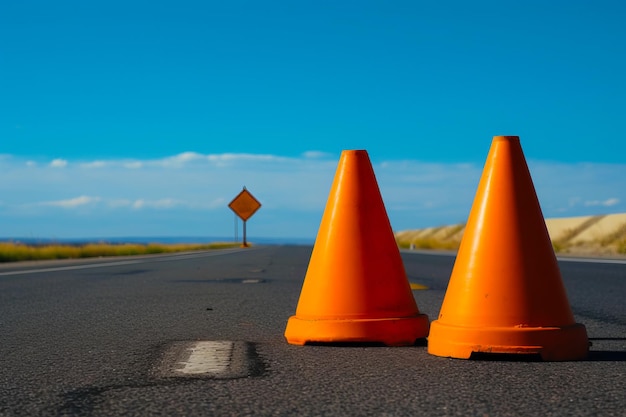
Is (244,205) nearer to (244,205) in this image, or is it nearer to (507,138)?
(244,205)

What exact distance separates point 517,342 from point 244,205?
44.8m

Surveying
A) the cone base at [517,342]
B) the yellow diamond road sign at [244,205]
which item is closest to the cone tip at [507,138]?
the cone base at [517,342]

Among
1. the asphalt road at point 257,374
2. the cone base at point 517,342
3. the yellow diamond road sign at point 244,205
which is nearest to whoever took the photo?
the asphalt road at point 257,374

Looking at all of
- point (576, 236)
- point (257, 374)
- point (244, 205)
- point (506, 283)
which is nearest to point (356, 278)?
point (506, 283)

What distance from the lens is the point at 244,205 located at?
49.2 m

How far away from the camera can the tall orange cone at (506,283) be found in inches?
182

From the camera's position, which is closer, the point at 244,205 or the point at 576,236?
the point at 244,205

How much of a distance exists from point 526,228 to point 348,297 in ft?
3.67

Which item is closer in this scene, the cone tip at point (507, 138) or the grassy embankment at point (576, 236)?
the cone tip at point (507, 138)

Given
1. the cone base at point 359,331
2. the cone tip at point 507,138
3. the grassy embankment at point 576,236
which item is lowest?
the cone base at point 359,331

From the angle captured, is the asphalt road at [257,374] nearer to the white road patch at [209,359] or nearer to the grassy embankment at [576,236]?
the white road patch at [209,359]

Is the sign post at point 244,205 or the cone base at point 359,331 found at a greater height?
the sign post at point 244,205

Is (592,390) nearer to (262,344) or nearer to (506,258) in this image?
(506,258)

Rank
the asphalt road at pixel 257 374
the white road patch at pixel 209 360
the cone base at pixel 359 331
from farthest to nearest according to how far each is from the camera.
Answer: the cone base at pixel 359 331
the white road patch at pixel 209 360
the asphalt road at pixel 257 374
